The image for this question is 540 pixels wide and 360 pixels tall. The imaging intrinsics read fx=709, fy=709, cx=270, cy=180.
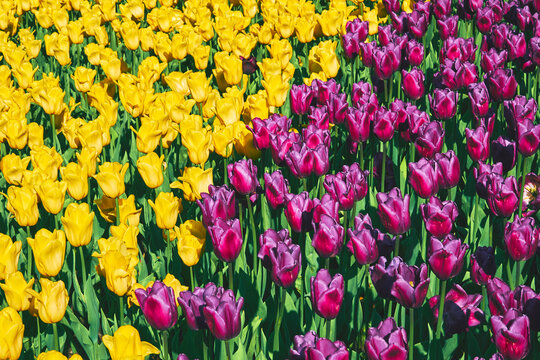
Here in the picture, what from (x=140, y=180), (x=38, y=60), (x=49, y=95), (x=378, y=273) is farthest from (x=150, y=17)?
(x=378, y=273)

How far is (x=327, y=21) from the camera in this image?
199 inches


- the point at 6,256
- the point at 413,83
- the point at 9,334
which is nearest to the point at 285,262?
the point at 9,334

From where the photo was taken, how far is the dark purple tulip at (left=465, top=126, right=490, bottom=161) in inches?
110

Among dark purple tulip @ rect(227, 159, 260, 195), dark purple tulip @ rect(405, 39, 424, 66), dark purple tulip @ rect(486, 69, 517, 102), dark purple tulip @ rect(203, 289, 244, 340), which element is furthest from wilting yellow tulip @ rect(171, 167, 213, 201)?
dark purple tulip @ rect(405, 39, 424, 66)

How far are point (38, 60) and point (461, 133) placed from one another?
367 cm

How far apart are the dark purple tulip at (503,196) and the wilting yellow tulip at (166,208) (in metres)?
1.12

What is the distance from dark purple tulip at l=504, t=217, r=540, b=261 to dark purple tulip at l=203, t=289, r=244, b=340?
900mm

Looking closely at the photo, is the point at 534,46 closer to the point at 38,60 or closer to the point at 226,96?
the point at 226,96

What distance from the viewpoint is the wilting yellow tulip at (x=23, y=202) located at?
8.72 feet

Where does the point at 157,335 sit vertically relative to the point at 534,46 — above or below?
below

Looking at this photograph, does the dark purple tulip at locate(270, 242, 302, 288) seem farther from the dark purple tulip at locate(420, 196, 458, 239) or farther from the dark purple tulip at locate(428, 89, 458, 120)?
the dark purple tulip at locate(428, 89, 458, 120)

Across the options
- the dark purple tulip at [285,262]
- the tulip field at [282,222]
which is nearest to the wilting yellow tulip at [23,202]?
the tulip field at [282,222]

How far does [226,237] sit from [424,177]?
774 millimetres

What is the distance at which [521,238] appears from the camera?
216 cm
